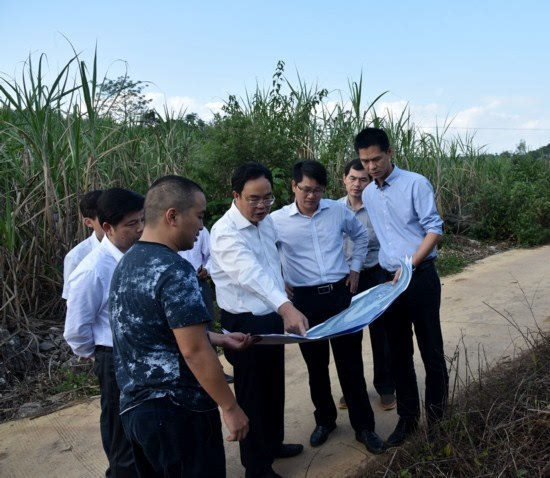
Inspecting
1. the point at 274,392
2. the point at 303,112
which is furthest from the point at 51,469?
the point at 303,112

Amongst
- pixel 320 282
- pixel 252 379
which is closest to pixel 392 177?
pixel 320 282

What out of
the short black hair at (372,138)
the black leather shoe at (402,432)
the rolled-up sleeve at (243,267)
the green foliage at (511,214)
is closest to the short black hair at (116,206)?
the rolled-up sleeve at (243,267)

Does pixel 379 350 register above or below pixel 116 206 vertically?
below

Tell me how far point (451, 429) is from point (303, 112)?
633cm

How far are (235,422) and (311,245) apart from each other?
1.68 m

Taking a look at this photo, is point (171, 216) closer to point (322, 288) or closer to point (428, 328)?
point (322, 288)

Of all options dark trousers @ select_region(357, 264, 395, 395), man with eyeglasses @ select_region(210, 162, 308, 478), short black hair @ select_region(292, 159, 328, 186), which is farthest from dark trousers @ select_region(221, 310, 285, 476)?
dark trousers @ select_region(357, 264, 395, 395)

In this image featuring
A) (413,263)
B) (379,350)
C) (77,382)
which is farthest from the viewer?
(77,382)

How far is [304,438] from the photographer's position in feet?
12.5

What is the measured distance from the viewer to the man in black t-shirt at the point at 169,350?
2.03 meters

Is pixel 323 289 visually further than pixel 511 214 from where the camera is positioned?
No

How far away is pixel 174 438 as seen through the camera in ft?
6.93

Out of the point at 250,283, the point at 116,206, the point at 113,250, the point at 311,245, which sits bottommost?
the point at 250,283

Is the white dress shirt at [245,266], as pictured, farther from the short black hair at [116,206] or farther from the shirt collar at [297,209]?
the short black hair at [116,206]
